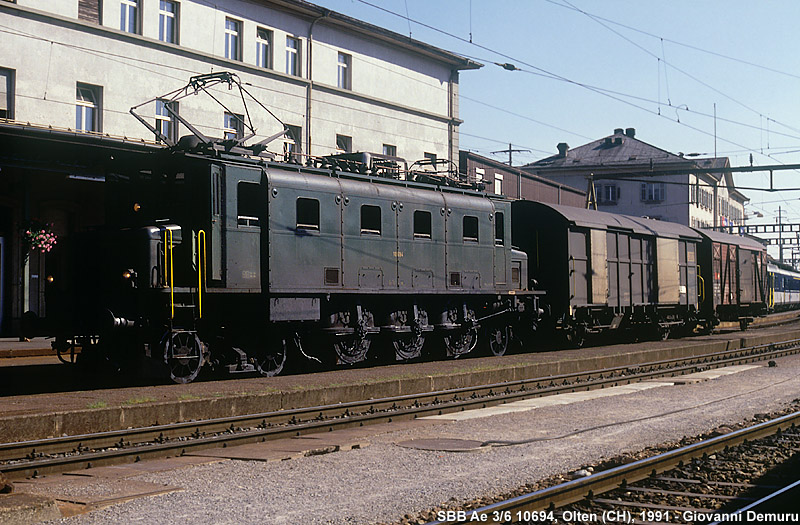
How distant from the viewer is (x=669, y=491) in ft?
24.5

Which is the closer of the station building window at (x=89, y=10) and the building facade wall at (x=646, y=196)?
the station building window at (x=89, y=10)

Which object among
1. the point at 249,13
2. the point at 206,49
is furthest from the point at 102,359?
the point at 249,13

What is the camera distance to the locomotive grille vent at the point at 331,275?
1703 cm

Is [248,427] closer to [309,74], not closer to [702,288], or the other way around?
[702,288]

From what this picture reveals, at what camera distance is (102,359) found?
1520cm

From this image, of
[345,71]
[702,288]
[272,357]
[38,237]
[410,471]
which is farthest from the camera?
[345,71]

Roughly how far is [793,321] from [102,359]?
45.8 metres

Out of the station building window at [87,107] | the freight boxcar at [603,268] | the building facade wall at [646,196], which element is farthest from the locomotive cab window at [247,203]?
the building facade wall at [646,196]

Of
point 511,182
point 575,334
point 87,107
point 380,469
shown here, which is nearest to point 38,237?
point 87,107

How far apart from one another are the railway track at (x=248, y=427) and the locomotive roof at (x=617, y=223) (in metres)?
6.81

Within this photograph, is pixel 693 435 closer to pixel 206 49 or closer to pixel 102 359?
pixel 102 359

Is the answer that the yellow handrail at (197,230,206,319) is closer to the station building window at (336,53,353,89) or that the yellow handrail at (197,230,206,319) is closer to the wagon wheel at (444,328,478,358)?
the wagon wheel at (444,328,478,358)

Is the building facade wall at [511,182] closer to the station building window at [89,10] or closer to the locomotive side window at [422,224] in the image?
the station building window at [89,10]

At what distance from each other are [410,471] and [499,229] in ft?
44.9
